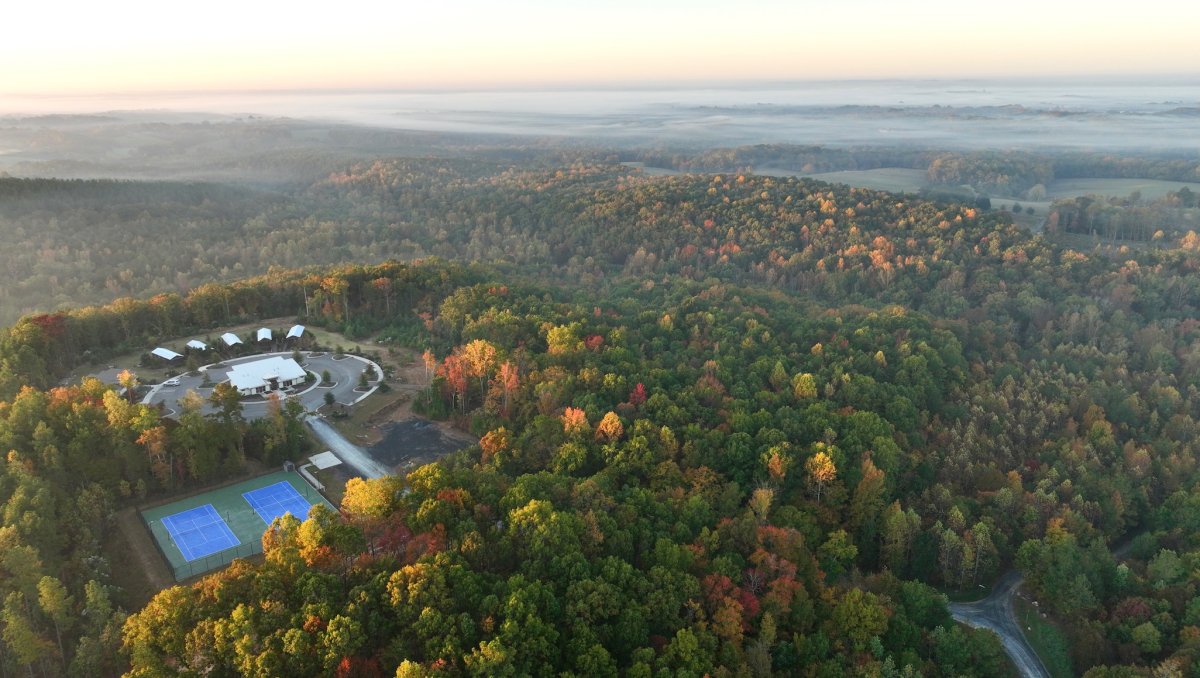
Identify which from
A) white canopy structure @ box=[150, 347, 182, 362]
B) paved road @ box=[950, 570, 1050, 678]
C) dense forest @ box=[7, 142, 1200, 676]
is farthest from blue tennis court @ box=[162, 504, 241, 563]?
paved road @ box=[950, 570, 1050, 678]

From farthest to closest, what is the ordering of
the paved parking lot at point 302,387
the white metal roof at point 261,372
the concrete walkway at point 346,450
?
the white metal roof at point 261,372, the paved parking lot at point 302,387, the concrete walkway at point 346,450

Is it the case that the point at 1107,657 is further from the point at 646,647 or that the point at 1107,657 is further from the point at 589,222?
the point at 589,222

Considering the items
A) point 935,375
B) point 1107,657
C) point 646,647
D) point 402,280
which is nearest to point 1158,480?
point 935,375

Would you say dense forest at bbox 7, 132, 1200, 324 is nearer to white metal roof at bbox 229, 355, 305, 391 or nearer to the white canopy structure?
the white canopy structure

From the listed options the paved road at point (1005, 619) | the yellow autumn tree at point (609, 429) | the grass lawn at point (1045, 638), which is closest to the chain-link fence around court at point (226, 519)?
the yellow autumn tree at point (609, 429)

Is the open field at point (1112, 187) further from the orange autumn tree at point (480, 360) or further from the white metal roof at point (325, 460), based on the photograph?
the white metal roof at point (325, 460)
